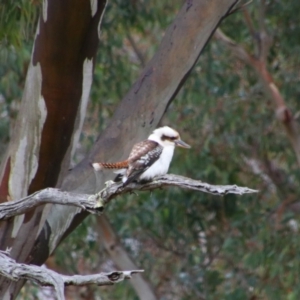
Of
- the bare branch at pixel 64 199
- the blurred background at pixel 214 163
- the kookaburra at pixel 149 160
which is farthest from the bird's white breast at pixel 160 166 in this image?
the blurred background at pixel 214 163

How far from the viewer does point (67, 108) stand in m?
3.69

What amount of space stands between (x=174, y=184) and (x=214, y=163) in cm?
422

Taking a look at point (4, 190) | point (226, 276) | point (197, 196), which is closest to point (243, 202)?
point (197, 196)

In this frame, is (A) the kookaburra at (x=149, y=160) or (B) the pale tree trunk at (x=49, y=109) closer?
(A) the kookaburra at (x=149, y=160)

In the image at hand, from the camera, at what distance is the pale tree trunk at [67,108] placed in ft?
11.8

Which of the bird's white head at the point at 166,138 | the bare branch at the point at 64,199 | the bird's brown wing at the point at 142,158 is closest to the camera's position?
the bare branch at the point at 64,199

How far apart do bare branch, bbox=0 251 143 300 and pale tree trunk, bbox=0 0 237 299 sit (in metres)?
1.37

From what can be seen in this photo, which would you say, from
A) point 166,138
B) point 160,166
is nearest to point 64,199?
point 160,166

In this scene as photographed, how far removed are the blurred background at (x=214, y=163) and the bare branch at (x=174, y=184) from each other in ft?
10.5

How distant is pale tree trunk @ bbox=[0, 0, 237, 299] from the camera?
361 cm

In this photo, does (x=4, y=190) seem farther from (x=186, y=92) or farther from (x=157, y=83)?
(x=186, y=92)

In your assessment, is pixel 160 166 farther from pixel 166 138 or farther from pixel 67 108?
pixel 67 108

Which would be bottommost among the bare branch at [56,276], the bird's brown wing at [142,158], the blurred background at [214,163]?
the blurred background at [214,163]

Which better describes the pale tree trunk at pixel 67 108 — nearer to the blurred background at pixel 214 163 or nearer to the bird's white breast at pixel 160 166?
the bird's white breast at pixel 160 166
